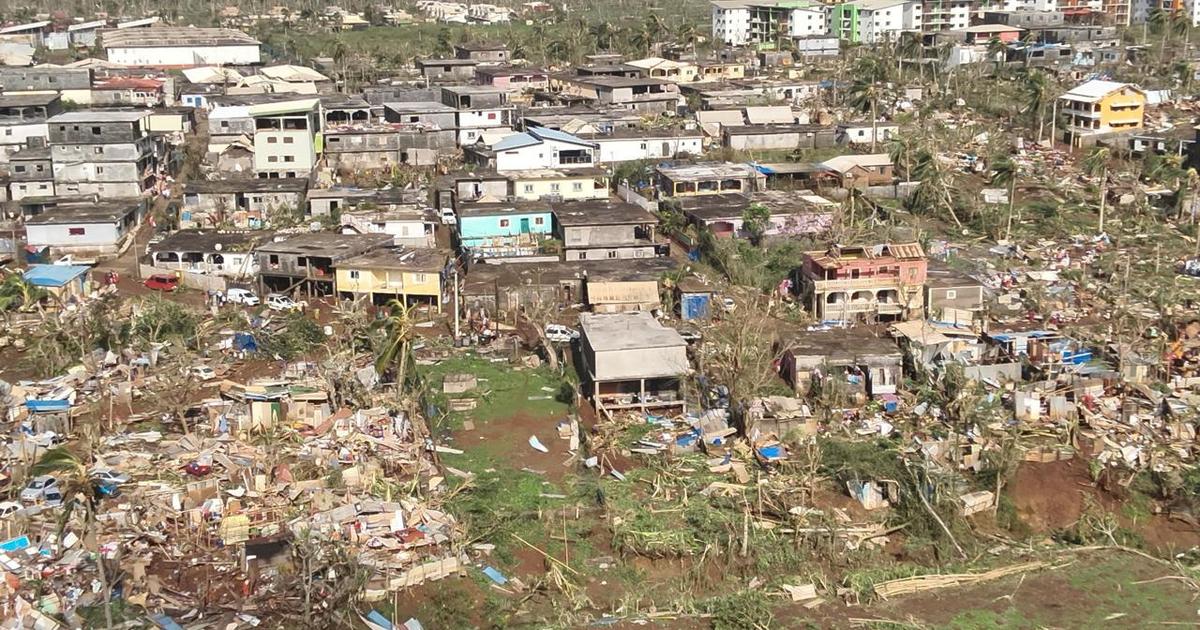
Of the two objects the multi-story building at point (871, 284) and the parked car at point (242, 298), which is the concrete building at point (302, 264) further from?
the multi-story building at point (871, 284)

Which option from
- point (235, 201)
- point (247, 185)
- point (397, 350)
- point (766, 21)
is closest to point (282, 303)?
point (397, 350)

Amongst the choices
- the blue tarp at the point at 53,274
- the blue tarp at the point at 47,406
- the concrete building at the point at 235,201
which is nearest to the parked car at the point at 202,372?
the blue tarp at the point at 47,406

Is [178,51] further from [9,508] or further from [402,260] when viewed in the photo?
[9,508]

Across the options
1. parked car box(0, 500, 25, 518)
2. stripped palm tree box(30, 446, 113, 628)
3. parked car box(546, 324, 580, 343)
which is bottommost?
parked car box(0, 500, 25, 518)

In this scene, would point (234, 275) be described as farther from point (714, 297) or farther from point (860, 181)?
point (860, 181)

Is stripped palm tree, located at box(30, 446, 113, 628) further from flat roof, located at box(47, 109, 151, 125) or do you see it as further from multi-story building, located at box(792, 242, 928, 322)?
flat roof, located at box(47, 109, 151, 125)

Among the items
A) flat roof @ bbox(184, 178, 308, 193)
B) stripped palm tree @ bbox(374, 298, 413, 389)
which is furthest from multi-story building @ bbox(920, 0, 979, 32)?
stripped palm tree @ bbox(374, 298, 413, 389)
